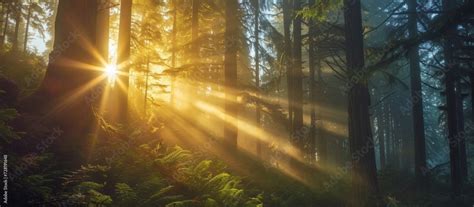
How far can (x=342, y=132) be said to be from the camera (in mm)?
34531

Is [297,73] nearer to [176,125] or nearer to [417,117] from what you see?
[176,125]

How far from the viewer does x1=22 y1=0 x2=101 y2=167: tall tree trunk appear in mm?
8609

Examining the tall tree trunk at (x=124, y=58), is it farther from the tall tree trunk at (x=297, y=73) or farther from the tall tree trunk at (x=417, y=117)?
the tall tree trunk at (x=417, y=117)

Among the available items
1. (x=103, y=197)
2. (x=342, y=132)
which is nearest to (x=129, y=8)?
(x=103, y=197)

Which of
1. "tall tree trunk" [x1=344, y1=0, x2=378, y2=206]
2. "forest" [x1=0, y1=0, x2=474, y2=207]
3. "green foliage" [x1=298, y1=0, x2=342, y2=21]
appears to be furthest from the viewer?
"green foliage" [x1=298, y1=0, x2=342, y2=21]

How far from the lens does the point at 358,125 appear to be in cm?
968

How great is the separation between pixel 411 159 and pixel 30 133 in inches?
1703

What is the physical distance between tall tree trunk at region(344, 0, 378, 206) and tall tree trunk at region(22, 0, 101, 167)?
6748 mm

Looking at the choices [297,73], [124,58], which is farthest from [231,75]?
[124,58]

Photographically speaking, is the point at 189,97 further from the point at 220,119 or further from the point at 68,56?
the point at 68,56

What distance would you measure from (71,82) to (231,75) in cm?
840

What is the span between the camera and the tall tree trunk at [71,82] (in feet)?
28.2

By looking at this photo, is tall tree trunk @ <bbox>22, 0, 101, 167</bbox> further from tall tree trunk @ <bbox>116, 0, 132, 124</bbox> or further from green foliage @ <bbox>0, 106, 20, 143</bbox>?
tall tree trunk @ <bbox>116, 0, 132, 124</bbox>

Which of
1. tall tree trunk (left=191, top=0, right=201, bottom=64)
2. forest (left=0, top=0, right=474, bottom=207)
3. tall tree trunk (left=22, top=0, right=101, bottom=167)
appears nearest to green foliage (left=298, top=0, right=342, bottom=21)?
forest (left=0, top=0, right=474, bottom=207)
